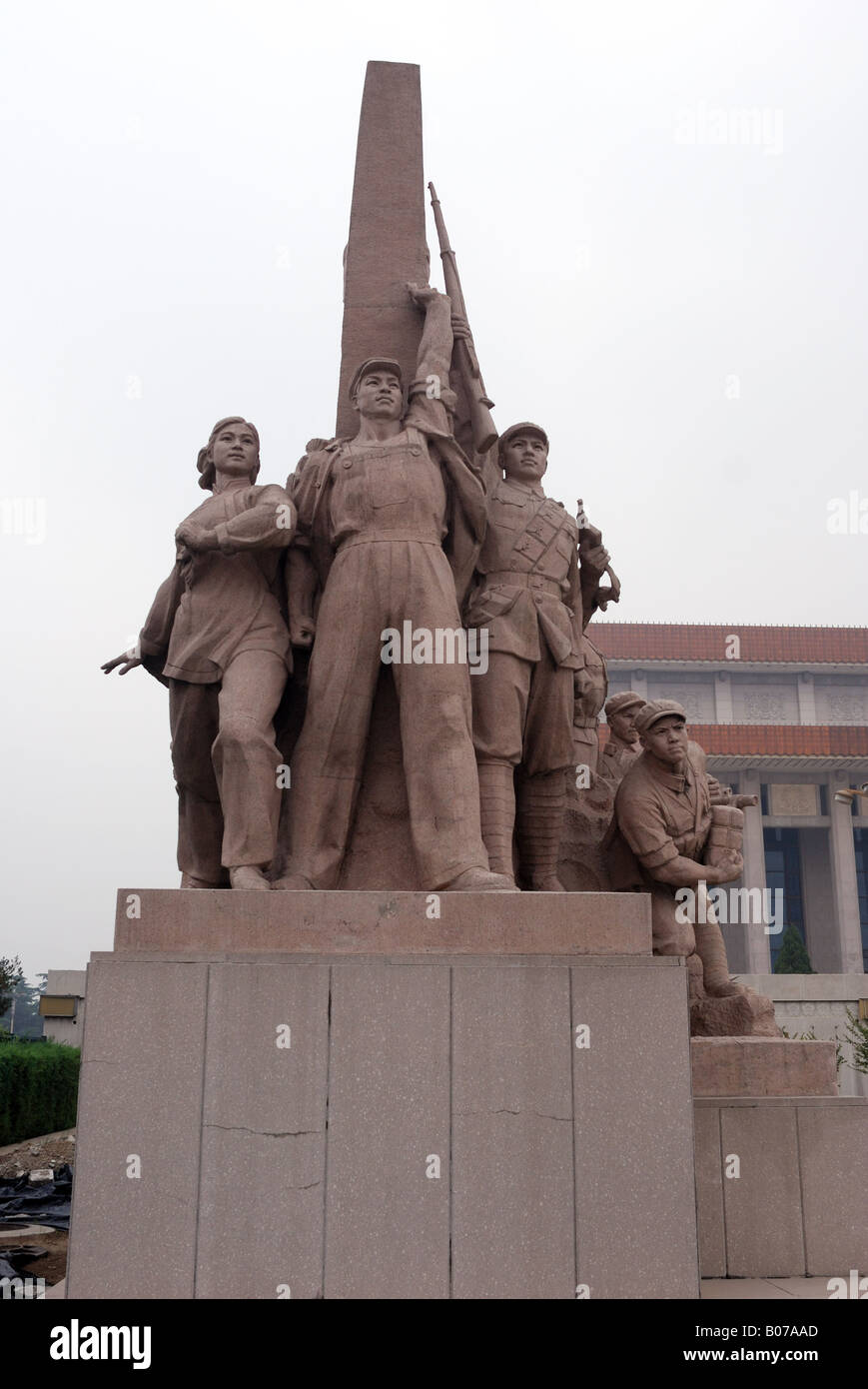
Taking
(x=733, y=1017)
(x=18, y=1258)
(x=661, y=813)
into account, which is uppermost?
(x=661, y=813)

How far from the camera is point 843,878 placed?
45625 millimetres

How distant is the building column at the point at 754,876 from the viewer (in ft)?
141

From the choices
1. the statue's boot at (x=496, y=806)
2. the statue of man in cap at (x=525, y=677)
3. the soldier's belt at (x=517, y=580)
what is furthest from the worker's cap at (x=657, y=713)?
the statue's boot at (x=496, y=806)

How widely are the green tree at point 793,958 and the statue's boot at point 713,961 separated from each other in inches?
1315

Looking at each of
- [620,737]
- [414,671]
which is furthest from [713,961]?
[414,671]

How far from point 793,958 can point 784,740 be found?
27.2 ft

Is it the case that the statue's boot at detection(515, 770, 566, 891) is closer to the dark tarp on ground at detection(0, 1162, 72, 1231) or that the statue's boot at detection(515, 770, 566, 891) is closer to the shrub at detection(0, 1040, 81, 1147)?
the dark tarp on ground at detection(0, 1162, 72, 1231)

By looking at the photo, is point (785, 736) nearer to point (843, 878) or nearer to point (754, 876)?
point (754, 876)

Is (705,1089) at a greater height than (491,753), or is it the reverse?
(491,753)

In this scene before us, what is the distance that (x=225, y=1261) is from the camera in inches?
209

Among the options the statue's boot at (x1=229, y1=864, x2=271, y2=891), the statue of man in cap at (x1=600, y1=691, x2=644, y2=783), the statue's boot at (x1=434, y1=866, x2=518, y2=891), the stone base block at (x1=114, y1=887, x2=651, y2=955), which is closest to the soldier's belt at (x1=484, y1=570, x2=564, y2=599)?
the statue of man in cap at (x1=600, y1=691, x2=644, y2=783)
